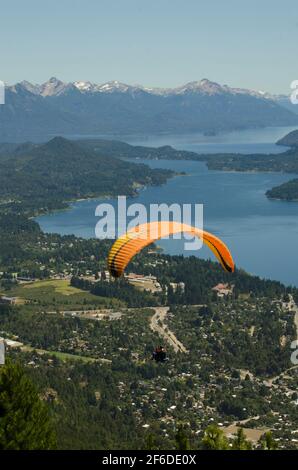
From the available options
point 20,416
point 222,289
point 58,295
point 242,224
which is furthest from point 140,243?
point 242,224

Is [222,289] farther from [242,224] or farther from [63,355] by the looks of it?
[242,224]

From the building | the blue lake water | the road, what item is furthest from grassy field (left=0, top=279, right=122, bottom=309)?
the blue lake water

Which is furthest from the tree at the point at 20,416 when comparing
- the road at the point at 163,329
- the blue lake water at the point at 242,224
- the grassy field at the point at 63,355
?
the blue lake water at the point at 242,224

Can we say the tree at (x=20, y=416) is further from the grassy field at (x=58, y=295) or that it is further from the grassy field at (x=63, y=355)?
the grassy field at (x=58, y=295)

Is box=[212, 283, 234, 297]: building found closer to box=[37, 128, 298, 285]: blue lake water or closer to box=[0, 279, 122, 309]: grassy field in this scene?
box=[37, 128, 298, 285]: blue lake water

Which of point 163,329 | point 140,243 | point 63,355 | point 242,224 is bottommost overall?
point 63,355
